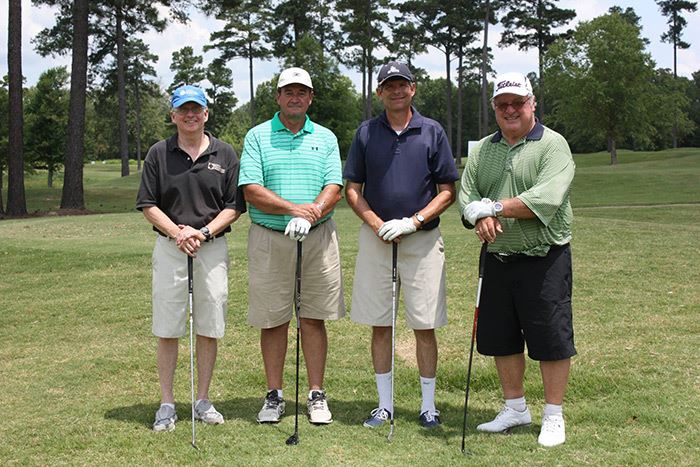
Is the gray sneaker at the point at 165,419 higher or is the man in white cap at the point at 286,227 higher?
the man in white cap at the point at 286,227

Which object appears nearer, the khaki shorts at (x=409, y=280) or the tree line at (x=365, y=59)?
the khaki shorts at (x=409, y=280)

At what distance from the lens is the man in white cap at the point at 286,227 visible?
15.9 ft

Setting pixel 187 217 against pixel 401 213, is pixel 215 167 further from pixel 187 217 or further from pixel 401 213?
pixel 401 213

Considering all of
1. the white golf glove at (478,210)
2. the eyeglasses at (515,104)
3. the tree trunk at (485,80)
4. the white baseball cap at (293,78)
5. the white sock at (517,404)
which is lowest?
the white sock at (517,404)

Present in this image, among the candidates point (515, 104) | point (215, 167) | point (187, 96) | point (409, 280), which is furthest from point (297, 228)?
point (515, 104)

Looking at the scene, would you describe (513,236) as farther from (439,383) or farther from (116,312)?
(116,312)

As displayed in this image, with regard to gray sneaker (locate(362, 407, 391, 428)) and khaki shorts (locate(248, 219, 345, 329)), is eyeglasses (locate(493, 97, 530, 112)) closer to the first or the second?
khaki shorts (locate(248, 219, 345, 329))

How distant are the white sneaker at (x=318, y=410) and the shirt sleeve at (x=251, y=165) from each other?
1.47 metres

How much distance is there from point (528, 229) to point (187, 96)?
89.8 inches

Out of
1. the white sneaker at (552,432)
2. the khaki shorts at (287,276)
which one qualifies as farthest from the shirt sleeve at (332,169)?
the white sneaker at (552,432)

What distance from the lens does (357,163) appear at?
16.0ft

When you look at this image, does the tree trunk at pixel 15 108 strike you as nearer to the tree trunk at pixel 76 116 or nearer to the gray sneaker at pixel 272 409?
the tree trunk at pixel 76 116

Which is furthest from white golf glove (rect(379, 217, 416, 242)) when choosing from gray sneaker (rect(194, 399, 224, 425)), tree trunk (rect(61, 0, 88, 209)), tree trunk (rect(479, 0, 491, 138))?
tree trunk (rect(479, 0, 491, 138))

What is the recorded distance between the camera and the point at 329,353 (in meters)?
6.74
